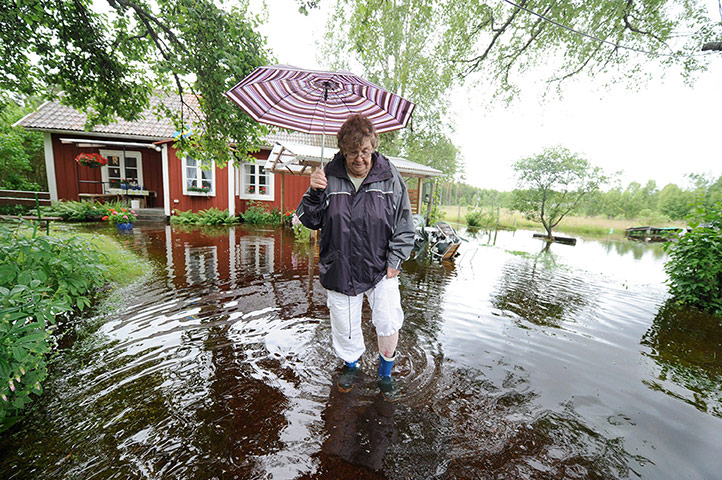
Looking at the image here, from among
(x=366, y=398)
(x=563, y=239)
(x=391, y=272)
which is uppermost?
(x=391, y=272)

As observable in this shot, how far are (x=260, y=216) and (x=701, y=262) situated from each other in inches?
510

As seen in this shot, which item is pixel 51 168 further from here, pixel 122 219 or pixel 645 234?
pixel 645 234

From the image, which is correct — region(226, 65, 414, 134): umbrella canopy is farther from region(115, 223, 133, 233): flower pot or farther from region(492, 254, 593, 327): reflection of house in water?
region(115, 223, 133, 233): flower pot

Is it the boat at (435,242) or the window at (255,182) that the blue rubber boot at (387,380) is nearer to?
the boat at (435,242)

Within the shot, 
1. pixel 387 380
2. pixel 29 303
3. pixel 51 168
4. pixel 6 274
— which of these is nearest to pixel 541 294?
pixel 387 380

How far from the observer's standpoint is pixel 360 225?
1948mm

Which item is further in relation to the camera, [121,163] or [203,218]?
[121,163]

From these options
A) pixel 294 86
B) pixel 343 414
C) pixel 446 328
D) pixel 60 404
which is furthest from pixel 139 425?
pixel 446 328

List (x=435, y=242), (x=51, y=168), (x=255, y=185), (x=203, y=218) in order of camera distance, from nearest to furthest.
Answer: (x=435, y=242) < (x=51, y=168) < (x=203, y=218) < (x=255, y=185)

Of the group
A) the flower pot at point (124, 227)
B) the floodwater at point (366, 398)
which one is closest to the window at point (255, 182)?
the flower pot at point (124, 227)

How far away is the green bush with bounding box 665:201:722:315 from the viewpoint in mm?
4449

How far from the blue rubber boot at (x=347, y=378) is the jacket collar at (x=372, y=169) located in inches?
59.7

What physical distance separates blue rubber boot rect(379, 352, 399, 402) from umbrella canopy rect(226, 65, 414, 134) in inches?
79.0

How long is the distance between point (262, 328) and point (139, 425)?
1481mm
